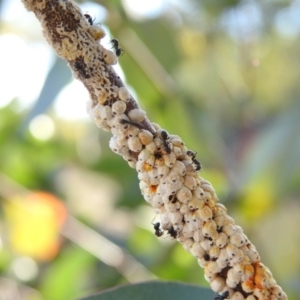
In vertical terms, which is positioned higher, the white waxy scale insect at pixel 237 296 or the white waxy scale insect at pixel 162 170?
the white waxy scale insect at pixel 162 170

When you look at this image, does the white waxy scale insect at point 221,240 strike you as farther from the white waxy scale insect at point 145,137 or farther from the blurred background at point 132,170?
the blurred background at point 132,170

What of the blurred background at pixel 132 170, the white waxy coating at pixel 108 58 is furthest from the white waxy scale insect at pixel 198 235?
the blurred background at pixel 132 170

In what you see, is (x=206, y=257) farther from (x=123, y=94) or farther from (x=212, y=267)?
(x=123, y=94)

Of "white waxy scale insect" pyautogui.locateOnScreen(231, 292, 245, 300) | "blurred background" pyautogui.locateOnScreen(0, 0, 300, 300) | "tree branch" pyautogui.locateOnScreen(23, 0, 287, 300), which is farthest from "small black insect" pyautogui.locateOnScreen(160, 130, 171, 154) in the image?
"blurred background" pyautogui.locateOnScreen(0, 0, 300, 300)

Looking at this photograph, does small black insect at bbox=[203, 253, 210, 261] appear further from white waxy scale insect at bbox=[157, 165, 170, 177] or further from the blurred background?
the blurred background

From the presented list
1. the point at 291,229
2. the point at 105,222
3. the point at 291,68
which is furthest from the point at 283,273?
the point at 291,68

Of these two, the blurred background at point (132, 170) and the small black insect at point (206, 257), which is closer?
the small black insect at point (206, 257)
